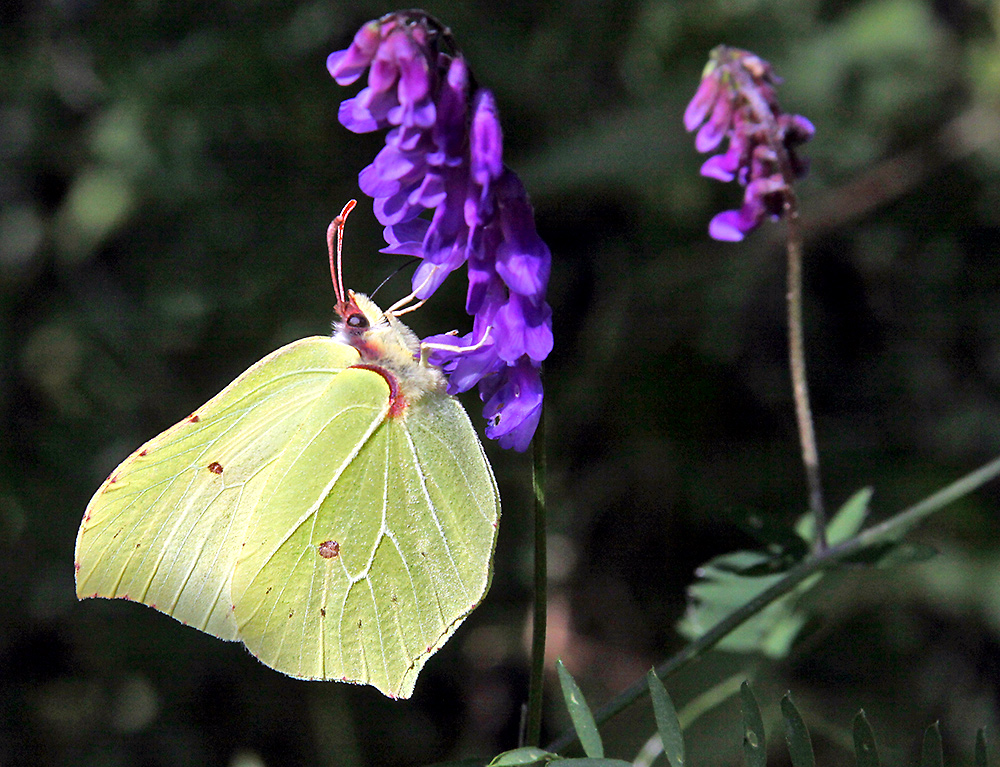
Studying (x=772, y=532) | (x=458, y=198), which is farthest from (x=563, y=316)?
(x=458, y=198)

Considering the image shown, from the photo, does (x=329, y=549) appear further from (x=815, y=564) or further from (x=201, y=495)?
Answer: (x=815, y=564)

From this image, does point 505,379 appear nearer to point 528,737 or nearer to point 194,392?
point 528,737

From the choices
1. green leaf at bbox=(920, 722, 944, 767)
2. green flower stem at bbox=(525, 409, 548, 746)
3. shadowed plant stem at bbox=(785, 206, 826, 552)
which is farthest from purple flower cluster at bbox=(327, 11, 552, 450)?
green leaf at bbox=(920, 722, 944, 767)

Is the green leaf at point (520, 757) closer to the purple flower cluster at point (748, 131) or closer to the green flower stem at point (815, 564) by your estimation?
the green flower stem at point (815, 564)

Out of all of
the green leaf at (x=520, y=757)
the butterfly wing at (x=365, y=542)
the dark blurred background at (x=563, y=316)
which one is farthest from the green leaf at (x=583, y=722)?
the dark blurred background at (x=563, y=316)

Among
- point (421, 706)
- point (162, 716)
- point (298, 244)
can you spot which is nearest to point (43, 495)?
point (162, 716)

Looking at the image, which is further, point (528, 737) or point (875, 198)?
point (875, 198)

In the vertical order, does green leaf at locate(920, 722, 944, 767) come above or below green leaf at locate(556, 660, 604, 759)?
below

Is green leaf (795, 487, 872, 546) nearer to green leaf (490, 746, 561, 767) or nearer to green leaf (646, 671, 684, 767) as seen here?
green leaf (646, 671, 684, 767)
